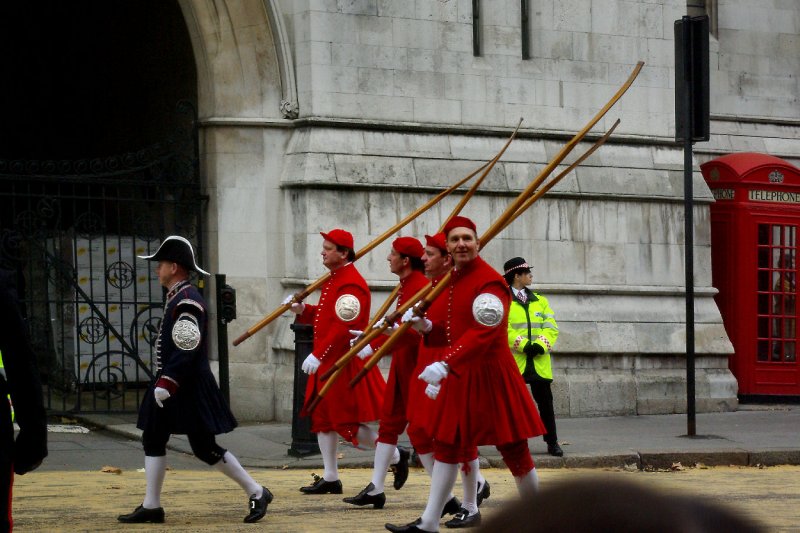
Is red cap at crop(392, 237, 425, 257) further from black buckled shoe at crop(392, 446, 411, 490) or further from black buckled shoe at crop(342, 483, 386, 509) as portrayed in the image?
black buckled shoe at crop(342, 483, 386, 509)

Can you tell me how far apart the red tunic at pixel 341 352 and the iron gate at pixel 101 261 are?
14.6 ft

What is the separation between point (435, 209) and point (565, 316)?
1.89 meters

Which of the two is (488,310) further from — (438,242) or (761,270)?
(761,270)

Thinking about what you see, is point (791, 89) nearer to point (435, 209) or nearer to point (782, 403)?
point (782, 403)

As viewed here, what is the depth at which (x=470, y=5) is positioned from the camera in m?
14.7

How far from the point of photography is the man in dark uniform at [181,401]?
26.2 ft

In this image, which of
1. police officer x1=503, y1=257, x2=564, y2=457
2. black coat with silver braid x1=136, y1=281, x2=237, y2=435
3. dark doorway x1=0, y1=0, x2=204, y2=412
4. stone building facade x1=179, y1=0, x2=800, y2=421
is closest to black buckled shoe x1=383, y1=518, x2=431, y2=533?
black coat with silver braid x1=136, y1=281, x2=237, y2=435

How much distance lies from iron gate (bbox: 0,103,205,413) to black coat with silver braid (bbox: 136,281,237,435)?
5273mm

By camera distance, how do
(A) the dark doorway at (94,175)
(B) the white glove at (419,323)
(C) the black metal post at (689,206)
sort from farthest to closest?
(A) the dark doorway at (94,175) < (C) the black metal post at (689,206) < (B) the white glove at (419,323)

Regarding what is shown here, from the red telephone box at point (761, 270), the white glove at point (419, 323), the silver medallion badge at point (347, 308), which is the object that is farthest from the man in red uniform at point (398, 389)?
the red telephone box at point (761, 270)

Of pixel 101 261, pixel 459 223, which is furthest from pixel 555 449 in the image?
pixel 101 261

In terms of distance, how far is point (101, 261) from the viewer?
602 inches

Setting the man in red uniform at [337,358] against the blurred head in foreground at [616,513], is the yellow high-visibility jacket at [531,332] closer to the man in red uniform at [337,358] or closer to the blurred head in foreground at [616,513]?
the man in red uniform at [337,358]

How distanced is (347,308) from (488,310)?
2065mm
